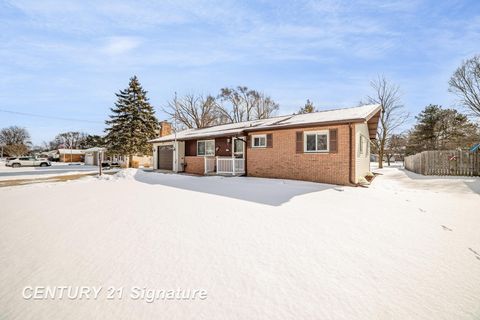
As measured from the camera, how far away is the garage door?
65.5 ft

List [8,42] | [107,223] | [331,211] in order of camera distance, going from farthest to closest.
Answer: [8,42], [331,211], [107,223]

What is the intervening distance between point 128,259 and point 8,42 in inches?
476

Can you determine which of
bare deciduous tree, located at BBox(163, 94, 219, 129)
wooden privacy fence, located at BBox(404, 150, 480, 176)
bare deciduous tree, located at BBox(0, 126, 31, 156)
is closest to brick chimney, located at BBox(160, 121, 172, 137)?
bare deciduous tree, located at BBox(163, 94, 219, 129)

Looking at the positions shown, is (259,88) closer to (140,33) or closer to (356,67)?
(356,67)

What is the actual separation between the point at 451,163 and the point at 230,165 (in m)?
13.8

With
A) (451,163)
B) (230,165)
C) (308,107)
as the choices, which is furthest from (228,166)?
(308,107)

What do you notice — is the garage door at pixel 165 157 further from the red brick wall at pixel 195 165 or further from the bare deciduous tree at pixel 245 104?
the bare deciduous tree at pixel 245 104

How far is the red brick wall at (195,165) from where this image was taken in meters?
16.9

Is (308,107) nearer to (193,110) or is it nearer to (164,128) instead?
(193,110)

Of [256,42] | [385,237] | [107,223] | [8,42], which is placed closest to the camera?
[385,237]

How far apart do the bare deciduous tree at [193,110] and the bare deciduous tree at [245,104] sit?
6.03 feet

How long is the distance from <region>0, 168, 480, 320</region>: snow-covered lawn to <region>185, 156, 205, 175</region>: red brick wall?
11.0m

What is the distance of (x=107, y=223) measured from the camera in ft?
14.9

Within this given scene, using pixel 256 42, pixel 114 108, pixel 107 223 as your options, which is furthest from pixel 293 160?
pixel 114 108
